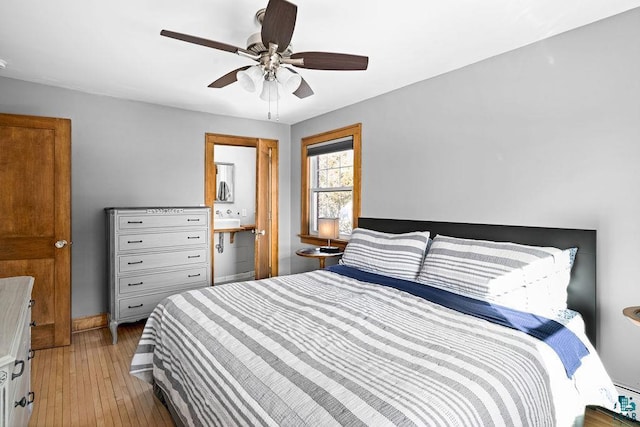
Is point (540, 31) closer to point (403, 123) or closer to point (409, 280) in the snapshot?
point (403, 123)

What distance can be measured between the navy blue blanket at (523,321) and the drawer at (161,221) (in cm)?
243

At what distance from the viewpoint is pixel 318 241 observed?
4.53 metres

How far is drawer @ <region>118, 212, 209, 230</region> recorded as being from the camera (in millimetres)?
3387

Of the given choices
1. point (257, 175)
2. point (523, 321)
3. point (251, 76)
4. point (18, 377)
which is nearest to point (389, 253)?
point (523, 321)

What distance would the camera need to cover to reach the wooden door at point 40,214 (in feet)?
9.64

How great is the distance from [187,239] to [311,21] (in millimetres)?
2599

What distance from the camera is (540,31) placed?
7.43ft

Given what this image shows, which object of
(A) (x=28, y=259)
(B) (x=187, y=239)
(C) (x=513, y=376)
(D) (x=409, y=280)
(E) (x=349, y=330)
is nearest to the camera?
(C) (x=513, y=376)

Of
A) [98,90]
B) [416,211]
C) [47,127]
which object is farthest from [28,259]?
[416,211]

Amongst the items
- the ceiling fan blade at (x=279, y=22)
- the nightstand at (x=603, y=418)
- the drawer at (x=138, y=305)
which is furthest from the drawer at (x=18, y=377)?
the nightstand at (x=603, y=418)

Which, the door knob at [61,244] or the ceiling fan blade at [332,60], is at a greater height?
Result: the ceiling fan blade at [332,60]

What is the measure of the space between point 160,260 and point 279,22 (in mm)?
2801

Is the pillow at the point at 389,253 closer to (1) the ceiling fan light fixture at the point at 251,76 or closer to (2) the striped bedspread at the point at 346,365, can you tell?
(2) the striped bedspread at the point at 346,365

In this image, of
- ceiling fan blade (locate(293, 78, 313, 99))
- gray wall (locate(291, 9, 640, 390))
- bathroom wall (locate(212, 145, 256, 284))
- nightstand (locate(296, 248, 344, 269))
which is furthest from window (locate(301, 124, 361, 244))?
ceiling fan blade (locate(293, 78, 313, 99))
